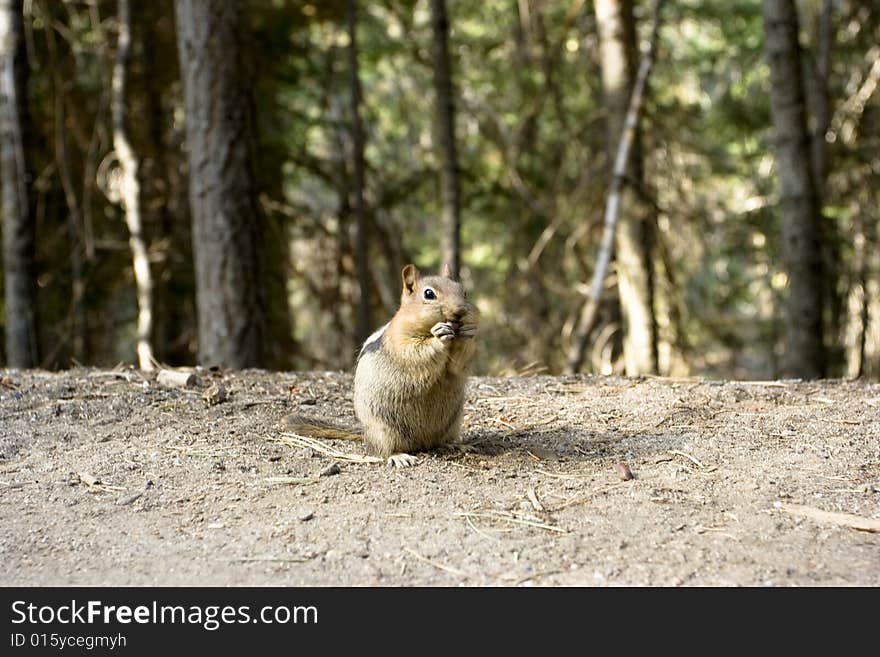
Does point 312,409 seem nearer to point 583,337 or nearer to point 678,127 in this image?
point 583,337

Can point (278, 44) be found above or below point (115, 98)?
above

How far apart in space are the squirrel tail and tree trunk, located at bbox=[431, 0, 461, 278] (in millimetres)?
3954

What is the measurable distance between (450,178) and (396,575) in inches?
233

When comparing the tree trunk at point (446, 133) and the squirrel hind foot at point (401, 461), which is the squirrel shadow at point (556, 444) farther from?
the tree trunk at point (446, 133)

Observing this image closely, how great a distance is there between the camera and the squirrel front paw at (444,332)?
3547 mm

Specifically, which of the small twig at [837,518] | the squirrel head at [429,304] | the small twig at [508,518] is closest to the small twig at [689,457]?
the small twig at [837,518]

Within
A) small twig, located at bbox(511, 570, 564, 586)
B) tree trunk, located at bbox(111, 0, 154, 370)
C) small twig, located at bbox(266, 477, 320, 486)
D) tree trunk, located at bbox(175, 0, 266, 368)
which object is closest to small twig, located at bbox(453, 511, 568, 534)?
small twig, located at bbox(511, 570, 564, 586)

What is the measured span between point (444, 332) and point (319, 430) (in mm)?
953

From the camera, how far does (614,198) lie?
7.56m

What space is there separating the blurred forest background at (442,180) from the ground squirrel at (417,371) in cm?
276

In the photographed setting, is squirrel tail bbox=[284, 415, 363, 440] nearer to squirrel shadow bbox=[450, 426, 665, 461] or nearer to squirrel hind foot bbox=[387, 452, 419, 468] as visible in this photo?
squirrel hind foot bbox=[387, 452, 419, 468]

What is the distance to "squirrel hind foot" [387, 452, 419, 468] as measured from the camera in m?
3.69

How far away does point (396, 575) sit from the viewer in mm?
2695

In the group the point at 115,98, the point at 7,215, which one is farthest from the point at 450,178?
the point at 7,215
